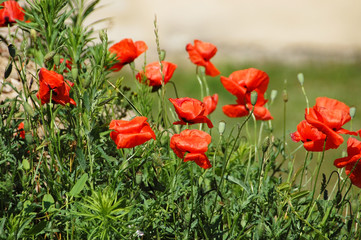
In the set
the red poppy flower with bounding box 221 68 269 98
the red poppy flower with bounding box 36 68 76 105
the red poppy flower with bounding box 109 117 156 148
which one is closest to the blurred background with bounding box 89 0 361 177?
the red poppy flower with bounding box 221 68 269 98

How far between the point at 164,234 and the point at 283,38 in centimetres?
478

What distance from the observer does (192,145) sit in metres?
1.67

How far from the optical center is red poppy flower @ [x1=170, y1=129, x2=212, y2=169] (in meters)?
1.67

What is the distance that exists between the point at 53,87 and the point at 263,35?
503cm

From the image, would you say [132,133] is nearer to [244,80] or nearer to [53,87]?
[53,87]

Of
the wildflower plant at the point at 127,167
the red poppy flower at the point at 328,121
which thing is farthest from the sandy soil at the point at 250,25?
the red poppy flower at the point at 328,121

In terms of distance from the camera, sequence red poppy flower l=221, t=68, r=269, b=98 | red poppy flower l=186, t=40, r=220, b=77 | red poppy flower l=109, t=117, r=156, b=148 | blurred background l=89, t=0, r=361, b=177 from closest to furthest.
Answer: red poppy flower l=109, t=117, r=156, b=148 → red poppy flower l=221, t=68, r=269, b=98 → red poppy flower l=186, t=40, r=220, b=77 → blurred background l=89, t=0, r=361, b=177

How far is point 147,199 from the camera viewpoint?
198 centimetres

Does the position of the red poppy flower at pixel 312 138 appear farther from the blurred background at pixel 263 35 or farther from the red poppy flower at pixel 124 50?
the blurred background at pixel 263 35

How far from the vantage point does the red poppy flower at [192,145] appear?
1675 millimetres

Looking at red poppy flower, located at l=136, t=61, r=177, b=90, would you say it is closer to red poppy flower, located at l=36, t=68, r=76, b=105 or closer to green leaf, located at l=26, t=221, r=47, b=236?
red poppy flower, located at l=36, t=68, r=76, b=105

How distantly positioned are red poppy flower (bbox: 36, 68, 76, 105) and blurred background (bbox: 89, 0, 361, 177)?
3.17 metres

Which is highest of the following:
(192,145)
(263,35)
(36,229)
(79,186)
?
(192,145)

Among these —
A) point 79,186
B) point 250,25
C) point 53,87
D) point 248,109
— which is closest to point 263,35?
point 250,25
